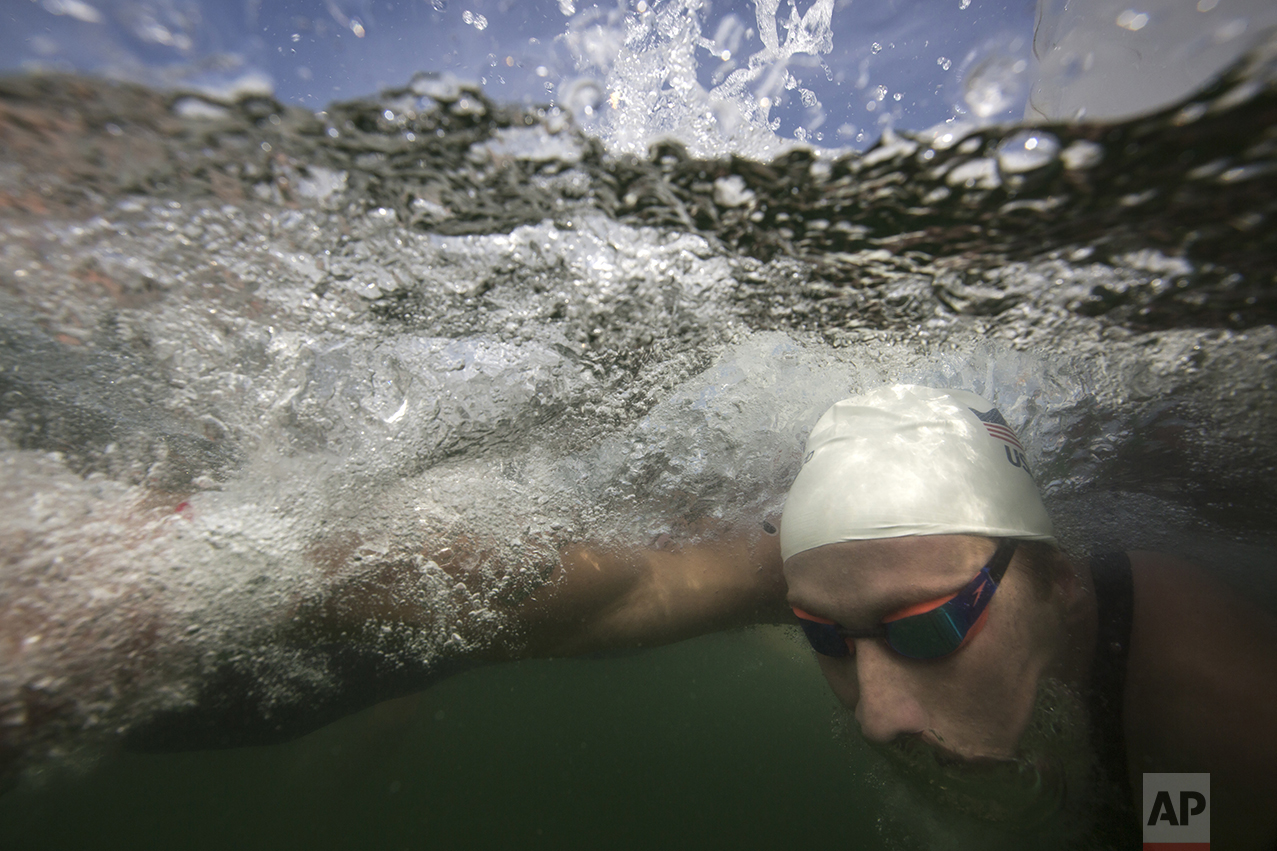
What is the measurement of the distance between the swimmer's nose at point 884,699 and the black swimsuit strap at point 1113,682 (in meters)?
1.39

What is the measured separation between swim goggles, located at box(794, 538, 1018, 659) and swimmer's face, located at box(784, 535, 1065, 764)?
47 millimetres

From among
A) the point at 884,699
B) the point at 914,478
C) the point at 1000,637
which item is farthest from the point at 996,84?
the point at 884,699

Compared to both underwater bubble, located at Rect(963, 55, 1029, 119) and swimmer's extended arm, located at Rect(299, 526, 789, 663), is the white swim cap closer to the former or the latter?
underwater bubble, located at Rect(963, 55, 1029, 119)

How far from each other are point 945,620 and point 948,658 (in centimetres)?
27

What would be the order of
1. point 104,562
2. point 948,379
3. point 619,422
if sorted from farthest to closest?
point 619,422, point 948,379, point 104,562

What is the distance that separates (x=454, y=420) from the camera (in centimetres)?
394

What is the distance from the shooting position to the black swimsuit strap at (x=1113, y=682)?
114 inches

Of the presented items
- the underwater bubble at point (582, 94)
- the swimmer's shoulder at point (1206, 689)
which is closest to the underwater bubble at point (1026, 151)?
the underwater bubble at point (582, 94)

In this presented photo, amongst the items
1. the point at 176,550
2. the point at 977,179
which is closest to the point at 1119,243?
the point at 977,179

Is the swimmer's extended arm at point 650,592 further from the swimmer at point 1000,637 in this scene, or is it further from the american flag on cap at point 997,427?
the american flag on cap at point 997,427

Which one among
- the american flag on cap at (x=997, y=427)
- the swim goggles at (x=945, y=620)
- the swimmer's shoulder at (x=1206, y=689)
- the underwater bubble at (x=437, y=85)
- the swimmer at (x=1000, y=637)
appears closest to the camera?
the underwater bubble at (x=437, y=85)

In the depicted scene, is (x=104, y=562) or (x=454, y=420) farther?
(x=454, y=420)

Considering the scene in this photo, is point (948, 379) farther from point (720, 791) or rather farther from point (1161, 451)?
point (720, 791)

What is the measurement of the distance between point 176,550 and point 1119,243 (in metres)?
6.51
